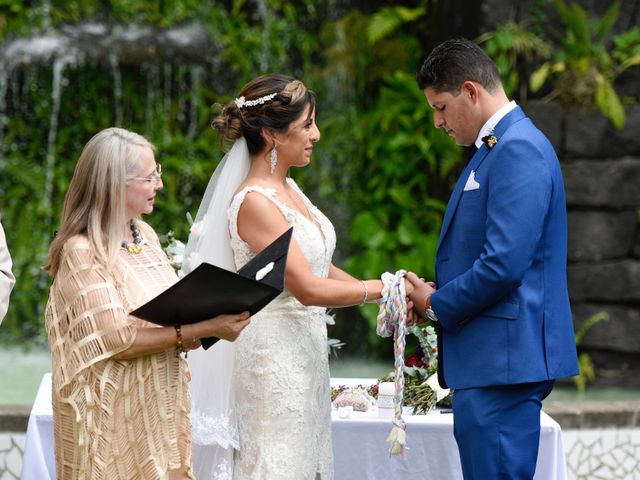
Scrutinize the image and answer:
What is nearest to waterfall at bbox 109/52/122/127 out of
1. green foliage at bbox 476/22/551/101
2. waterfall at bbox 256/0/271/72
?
waterfall at bbox 256/0/271/72

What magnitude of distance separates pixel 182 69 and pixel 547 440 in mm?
6700

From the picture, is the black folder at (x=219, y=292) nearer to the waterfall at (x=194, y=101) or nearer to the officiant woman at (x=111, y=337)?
the officiant woman at (x=111, y=337)

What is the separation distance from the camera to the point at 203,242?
12.0 feet

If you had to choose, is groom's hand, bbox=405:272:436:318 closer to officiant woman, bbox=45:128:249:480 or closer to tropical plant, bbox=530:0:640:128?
officiant woman, bbox=45:128:249:480

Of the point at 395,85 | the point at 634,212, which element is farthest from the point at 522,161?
the point at 395,85

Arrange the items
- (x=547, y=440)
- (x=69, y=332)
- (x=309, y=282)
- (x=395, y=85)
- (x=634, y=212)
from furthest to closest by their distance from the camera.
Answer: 1. (x=395, y=85)
2. (x=634, y=212)
3. (x=547, y=440)
4. (x=309, y=282)
5. (x=69, y=332)

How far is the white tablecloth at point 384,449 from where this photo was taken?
4.05 metres

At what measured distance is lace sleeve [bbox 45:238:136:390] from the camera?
3.14m

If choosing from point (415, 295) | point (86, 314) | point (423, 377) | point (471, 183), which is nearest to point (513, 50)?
point (423, 377)

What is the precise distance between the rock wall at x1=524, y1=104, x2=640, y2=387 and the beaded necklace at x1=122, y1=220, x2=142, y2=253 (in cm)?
575

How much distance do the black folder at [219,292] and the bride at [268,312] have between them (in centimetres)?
34

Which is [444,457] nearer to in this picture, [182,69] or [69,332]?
[69,332]

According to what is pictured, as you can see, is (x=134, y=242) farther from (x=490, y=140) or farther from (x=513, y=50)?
(x=513, y=50)

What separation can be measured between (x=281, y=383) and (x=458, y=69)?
3.79 feet
